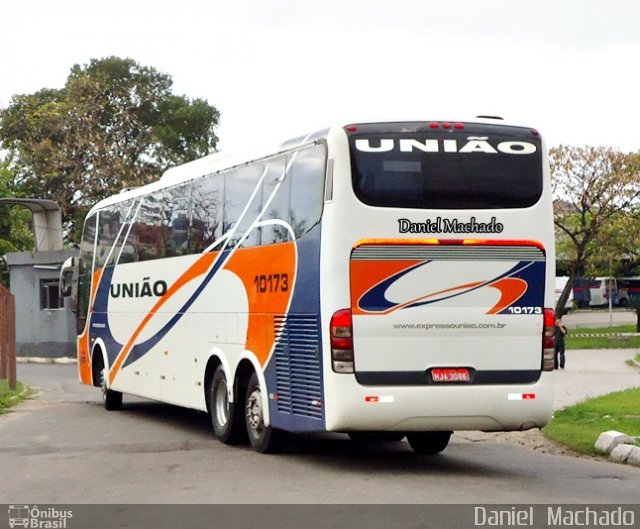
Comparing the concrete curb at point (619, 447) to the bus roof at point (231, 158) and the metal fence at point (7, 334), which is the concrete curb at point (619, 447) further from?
the metal fence at point (7, 334)

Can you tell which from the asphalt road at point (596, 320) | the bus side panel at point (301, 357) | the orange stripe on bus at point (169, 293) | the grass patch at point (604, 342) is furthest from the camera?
the asphalt road at point (596, 320)

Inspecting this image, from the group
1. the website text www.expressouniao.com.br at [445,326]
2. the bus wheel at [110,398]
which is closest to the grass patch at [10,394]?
the bus wheel at [110,398]

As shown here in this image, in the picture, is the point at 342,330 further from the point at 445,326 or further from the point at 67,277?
the point at 67,277

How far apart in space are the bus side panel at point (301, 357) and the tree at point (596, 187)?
37052mm

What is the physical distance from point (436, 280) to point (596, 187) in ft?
127

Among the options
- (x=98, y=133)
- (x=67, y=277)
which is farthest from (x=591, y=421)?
(x=98, y=133)

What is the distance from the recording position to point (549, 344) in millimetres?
13734

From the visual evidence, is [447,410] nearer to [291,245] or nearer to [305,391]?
[305,391]

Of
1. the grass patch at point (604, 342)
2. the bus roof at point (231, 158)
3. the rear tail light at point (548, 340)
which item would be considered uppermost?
the bus roof at point (231, 158)

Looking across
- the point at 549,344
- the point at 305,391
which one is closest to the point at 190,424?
the point at 305,391

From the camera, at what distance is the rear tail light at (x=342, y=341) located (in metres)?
13.1

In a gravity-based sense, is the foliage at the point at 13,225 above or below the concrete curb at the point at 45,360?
above

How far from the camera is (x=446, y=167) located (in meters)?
13.4

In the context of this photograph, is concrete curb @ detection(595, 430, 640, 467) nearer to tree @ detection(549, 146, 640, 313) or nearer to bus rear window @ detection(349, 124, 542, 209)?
bus rear window @ detection(349, 124, 542, 209)
